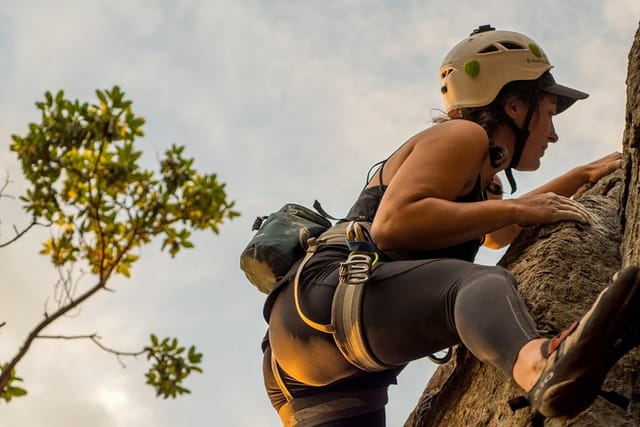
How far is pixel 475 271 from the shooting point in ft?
14.3

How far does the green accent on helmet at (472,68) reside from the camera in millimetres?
6293

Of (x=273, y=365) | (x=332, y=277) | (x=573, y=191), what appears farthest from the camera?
(x=573, y=191)

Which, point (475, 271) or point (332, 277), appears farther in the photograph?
point (332, 277)

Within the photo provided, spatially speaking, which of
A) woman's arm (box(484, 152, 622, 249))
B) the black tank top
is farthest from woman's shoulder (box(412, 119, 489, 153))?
woman's arm (box(484, 152, 622, 249))

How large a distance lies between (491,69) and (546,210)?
45.6 inches

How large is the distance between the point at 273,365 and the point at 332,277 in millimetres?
978

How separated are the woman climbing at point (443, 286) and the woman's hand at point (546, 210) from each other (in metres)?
0.01

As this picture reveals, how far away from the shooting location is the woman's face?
6.09 m

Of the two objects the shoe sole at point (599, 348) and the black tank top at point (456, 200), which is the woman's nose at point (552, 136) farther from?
the shoe sole at point (599, 348)

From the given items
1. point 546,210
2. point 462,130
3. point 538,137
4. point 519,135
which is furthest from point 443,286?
point 538,137

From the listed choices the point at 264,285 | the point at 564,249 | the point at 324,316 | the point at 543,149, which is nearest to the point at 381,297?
the point at 324,316

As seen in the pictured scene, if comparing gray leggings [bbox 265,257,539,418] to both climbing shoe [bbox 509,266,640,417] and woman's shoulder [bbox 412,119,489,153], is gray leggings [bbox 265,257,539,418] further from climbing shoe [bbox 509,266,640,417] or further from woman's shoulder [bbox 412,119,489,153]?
woman's shoulder [bbox 412,119,489,153]

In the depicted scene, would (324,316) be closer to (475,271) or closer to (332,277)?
(332,277)

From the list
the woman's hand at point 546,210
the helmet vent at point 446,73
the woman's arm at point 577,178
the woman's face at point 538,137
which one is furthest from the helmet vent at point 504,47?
the woman's hand at point 546,210
